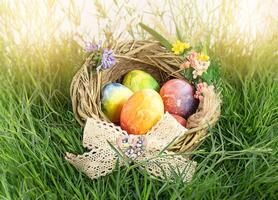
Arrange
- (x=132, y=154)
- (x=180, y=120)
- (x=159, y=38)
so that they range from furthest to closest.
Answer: (x=159, y=38) → (x=180, y=120) → (x=132, y=154)

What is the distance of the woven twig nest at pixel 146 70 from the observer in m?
1.02

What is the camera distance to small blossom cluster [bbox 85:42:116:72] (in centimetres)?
110

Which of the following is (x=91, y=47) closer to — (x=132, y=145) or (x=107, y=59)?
(x=107, y=59)

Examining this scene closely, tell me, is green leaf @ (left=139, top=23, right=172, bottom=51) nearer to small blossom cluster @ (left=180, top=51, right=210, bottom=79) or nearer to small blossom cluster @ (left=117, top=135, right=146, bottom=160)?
small blossom cluster @ (left=180, top=51, right=210, bottom=79)

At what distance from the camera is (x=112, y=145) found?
37.2 inches

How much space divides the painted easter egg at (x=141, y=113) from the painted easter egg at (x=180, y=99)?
5 centimetres

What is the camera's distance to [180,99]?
1096mm

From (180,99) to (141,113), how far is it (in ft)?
0.31

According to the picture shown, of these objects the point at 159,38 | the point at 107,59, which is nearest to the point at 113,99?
the point at 107,59

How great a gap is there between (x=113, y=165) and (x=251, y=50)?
1.46ft

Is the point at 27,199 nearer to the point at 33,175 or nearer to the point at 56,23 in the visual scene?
the point at 33,175

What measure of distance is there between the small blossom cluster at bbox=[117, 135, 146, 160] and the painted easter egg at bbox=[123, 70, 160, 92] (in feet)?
0.57

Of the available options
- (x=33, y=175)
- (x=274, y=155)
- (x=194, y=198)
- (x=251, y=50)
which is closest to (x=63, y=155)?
(x=33, y=175)

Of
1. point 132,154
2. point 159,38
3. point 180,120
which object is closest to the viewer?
point 132,154
